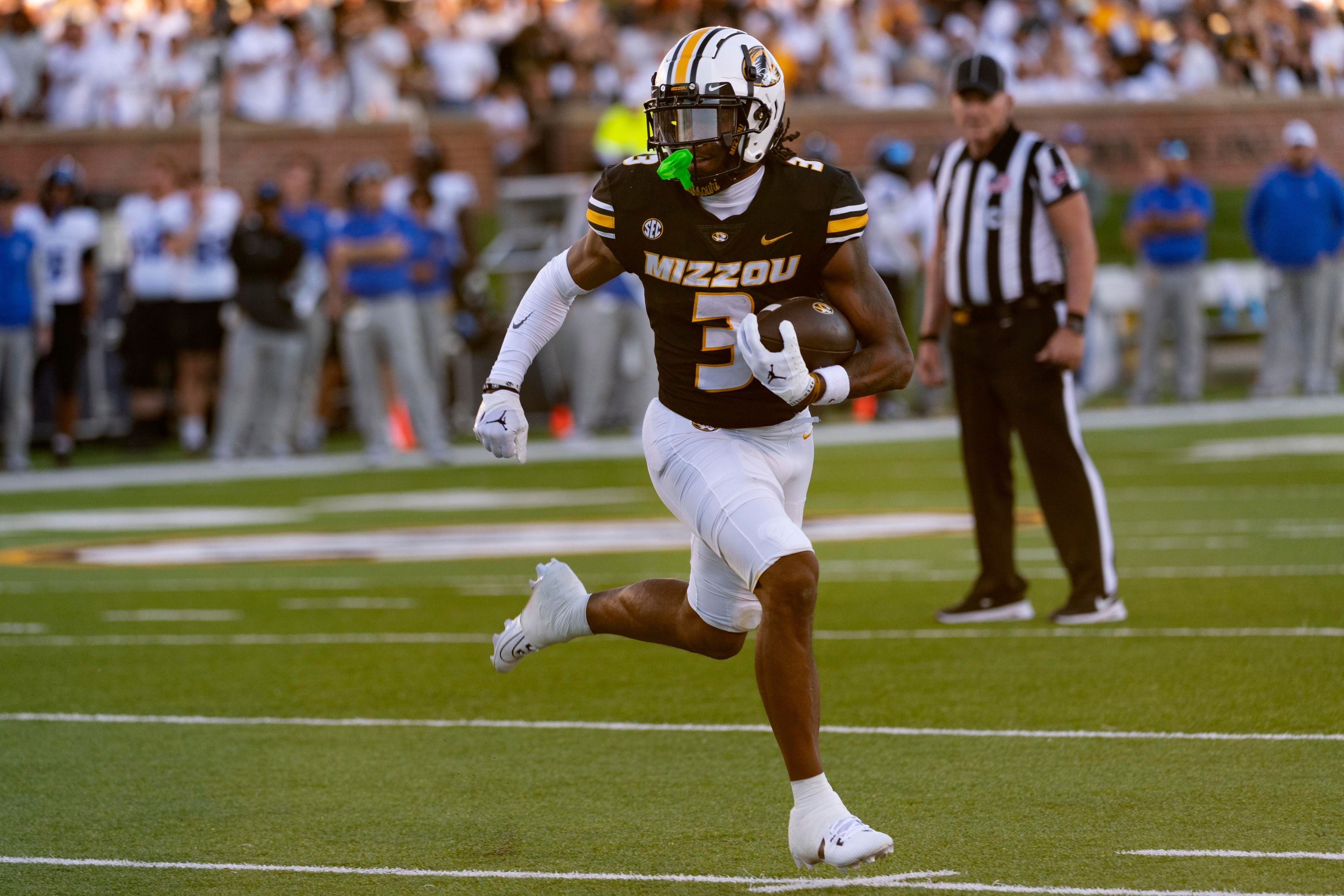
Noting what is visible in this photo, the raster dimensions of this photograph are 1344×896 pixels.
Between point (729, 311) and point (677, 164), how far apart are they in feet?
1.16

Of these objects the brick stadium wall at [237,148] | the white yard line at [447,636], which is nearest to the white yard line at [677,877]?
the white yard line at [447,636]

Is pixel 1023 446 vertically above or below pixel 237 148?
below

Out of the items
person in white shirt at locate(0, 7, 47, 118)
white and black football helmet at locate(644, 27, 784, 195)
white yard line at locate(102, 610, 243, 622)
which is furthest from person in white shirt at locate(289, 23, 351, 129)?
white and black football helmet at locate(644, 27, 784, 195)

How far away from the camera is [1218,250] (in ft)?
72.7

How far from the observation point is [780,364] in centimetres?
390

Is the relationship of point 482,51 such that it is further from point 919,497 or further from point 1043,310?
point 1043,310

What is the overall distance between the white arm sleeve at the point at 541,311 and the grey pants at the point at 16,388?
934 centimetres

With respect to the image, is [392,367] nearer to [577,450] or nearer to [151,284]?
[577,450]

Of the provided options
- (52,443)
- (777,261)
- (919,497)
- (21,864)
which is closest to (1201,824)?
(777,261)

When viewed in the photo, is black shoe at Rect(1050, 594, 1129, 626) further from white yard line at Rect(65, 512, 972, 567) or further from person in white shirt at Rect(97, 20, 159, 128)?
person in white shirt at Rect(97, 20, 159, 128)

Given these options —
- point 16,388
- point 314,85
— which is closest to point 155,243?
point 16,388

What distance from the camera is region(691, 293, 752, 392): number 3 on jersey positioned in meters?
4.34

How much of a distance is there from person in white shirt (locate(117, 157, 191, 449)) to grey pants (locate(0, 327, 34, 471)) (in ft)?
3.86

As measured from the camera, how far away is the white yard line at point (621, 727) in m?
5.02
